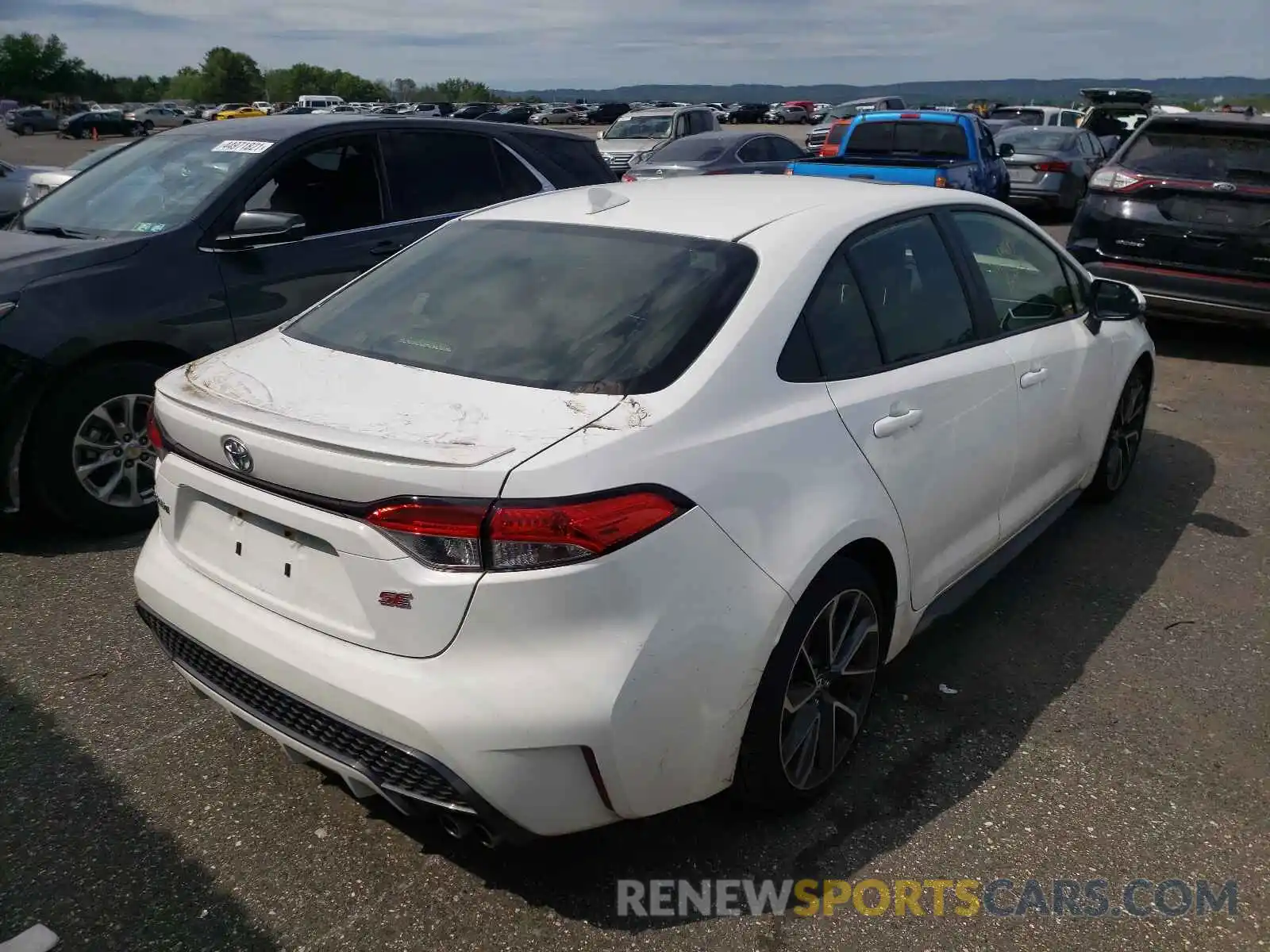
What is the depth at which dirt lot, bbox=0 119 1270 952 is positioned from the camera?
241cm

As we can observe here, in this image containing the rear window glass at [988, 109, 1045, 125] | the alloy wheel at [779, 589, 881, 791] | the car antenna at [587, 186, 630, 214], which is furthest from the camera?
the rear window glass at [988, 109, 1045, 125]

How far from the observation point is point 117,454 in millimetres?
4477

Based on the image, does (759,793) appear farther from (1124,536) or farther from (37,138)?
(37,138)

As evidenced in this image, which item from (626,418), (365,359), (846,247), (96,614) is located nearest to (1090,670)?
(846,247)

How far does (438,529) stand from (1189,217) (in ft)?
24.2

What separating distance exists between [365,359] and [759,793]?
1529mm

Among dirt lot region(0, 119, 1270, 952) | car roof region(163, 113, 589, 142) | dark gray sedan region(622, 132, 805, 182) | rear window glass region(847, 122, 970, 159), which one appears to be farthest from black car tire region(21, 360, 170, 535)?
dark gray sedan region(622, 132, 805, 182)

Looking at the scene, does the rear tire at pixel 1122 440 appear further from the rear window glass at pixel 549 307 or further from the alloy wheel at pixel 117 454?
the alloy wheel at pixel 117 454

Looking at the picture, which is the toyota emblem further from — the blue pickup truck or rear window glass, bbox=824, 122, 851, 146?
rear window glass, bbox=824, 122, 851, 146

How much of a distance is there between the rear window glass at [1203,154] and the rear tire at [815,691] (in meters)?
6.31

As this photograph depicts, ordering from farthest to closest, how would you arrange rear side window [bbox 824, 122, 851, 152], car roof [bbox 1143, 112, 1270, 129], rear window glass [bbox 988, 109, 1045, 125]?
rear window glass [bbox 988, 109, 1045, 125]
rear side window [bbox 824, 122, 851, 152]
car roof [bbox 1143, 112, 1270, 129]

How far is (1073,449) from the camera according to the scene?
421 cm

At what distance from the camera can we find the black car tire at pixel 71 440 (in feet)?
13.8

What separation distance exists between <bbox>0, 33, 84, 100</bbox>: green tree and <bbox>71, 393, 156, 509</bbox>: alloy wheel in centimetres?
11839
